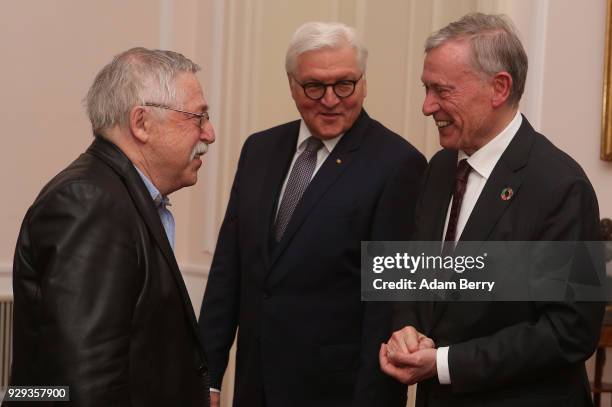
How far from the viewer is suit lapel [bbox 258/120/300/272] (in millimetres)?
3221

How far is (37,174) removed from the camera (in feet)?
17.2

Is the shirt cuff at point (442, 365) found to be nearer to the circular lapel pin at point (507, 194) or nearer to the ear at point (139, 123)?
the circular lapel pin at point (507, 194)

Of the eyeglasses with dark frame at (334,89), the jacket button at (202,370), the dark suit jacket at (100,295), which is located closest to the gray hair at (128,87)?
the dark suit jacket at (100,295)

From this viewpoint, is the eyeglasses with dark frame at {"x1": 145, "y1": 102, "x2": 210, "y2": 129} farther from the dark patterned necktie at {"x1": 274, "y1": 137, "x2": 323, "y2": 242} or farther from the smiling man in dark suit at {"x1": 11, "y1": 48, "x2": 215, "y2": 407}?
the dark patterned necktie at {"x1": 274, "y1": 137, "x2": 323, "y2": 242}

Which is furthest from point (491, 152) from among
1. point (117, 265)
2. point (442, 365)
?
point (117, 265)

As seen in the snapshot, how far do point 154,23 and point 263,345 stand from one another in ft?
9.50

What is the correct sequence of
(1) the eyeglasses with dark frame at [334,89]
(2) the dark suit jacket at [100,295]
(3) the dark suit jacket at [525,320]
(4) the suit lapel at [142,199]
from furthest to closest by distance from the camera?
(1) the eyeglasses with dark frame at [334,89]
(3) the dark suit jacket at [525,320]
(4) the suit lapel at [142,199]
(2) the dark suit jacket at [100,295]

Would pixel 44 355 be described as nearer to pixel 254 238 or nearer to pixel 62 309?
pixel 62 309

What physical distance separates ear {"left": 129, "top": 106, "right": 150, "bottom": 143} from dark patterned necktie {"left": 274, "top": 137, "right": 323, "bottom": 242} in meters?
0.89

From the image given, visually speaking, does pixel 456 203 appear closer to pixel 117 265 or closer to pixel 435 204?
pixel 435 204

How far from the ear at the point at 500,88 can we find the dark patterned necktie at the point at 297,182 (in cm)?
74

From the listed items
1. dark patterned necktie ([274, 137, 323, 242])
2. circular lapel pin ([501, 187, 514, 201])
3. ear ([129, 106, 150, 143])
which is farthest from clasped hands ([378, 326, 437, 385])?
ear ([129, 106, 150, 143])

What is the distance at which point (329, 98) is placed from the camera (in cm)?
320

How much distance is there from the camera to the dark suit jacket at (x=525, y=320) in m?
2.54
